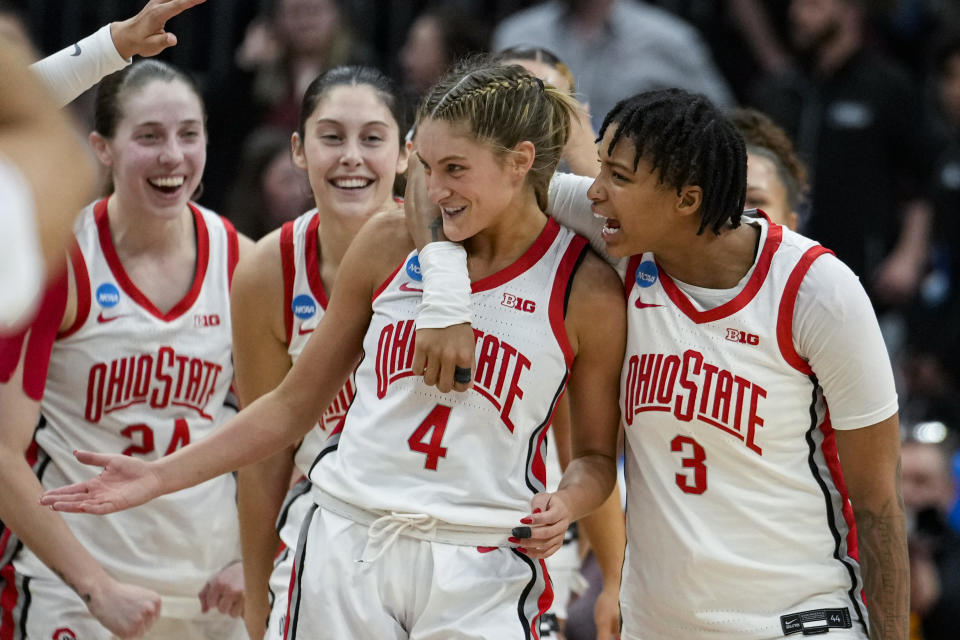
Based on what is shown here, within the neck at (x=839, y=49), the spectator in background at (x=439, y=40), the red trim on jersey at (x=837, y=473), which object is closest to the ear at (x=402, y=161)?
the red trim on jersey at (x=837, y=473)

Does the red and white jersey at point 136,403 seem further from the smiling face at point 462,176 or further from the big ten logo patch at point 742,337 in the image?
the big ten logo patch at point 742,337

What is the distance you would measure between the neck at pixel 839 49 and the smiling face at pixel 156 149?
13.6 feet

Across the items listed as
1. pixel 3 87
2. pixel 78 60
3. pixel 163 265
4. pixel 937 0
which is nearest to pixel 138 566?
pixel 163 265

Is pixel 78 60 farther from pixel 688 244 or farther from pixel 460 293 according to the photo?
pixel 688 244

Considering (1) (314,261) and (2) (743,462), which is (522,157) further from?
(1) (314,261)

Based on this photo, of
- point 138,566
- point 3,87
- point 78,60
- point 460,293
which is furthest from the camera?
point 138,566

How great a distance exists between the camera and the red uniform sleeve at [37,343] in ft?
12.9

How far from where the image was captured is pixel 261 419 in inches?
132

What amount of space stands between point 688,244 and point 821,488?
655 mm

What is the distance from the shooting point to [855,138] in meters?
7.42

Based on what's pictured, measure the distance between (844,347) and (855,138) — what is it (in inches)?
183

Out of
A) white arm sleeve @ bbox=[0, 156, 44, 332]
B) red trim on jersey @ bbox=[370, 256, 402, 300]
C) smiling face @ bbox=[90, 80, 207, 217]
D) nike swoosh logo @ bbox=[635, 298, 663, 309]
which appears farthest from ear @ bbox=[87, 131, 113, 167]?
white arm sleeve @ bbox=[0, 156, 44, 332]

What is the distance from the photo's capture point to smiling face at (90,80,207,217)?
4.32m

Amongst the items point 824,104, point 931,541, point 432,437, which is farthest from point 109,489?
point 824,104
